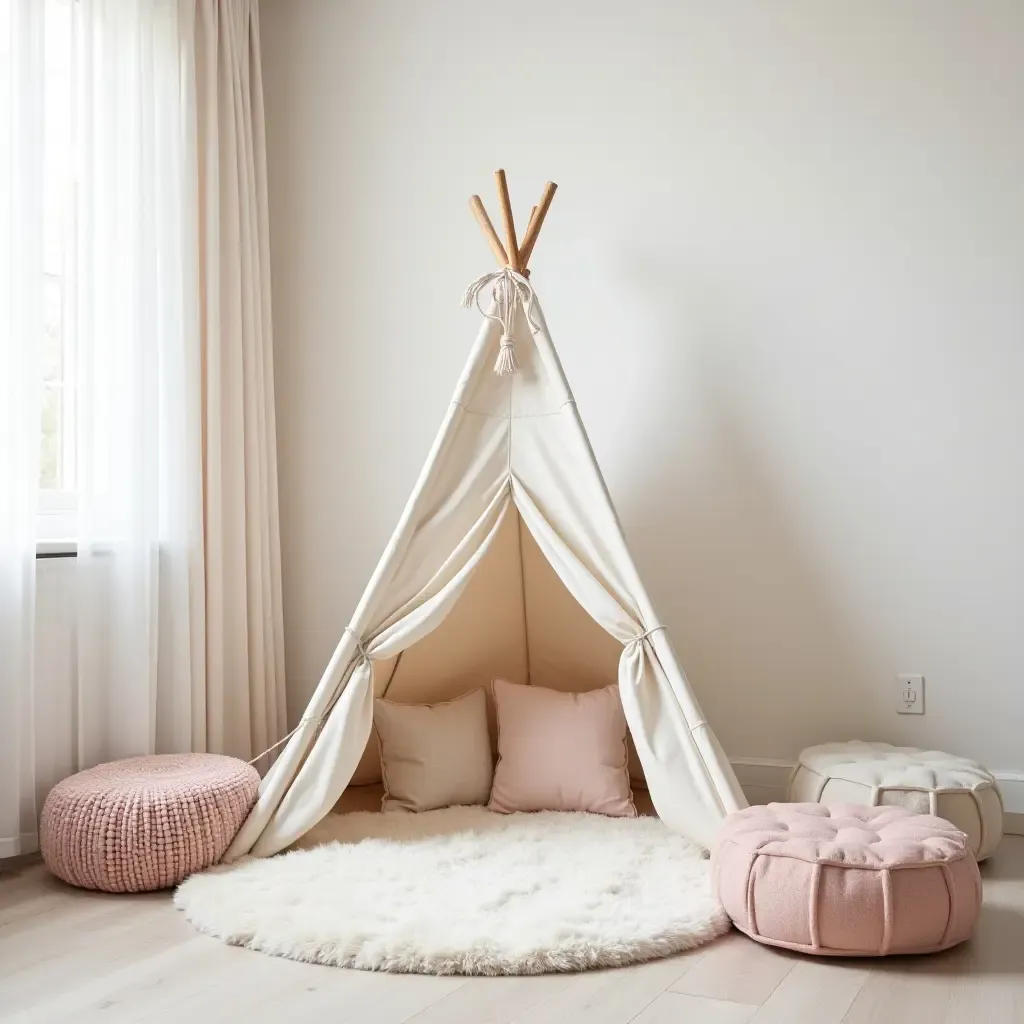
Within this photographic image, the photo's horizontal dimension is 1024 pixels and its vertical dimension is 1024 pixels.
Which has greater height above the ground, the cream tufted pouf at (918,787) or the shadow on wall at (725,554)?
the shadow on wall at (725,554)

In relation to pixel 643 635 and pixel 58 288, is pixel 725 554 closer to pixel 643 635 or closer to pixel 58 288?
pixel 643 635

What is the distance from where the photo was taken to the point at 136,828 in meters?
2.42

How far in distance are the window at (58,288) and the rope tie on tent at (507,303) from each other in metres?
1.07

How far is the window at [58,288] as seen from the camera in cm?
292

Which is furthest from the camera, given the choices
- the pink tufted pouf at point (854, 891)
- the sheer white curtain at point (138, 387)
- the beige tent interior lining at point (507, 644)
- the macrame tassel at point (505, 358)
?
the beige tent interior lining at point (507, 644)

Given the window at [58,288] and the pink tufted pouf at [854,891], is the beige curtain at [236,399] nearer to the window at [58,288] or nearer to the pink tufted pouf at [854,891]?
the window at [58,288]

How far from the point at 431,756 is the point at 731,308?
150cm

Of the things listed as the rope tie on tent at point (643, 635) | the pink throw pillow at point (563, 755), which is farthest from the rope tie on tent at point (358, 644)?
the rope tie on tent at point (643, 635)

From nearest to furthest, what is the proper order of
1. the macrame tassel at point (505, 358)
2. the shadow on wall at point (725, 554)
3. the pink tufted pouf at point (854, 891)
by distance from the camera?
the pink tufted pouf at point (854, 891)
the macrame tassel at point (505, 358)
the shadow on wall at point (725, 554)

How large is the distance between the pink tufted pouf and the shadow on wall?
96 cm

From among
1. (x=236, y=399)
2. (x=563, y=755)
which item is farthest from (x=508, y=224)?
(x=563, y=755)

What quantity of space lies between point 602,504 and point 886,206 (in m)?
1.16

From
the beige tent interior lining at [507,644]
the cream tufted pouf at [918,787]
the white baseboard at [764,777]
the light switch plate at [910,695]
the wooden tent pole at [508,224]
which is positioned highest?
the wooden tent pole at [508,224]

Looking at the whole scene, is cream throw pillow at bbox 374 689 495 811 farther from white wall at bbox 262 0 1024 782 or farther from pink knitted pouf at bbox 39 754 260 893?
white wall at bbox 262 0 1024 782
